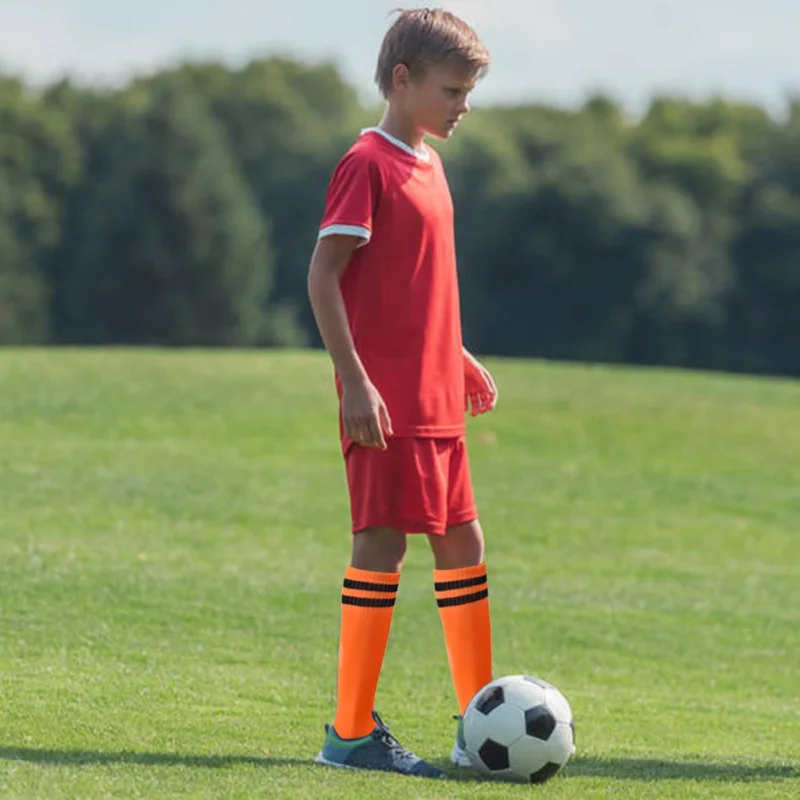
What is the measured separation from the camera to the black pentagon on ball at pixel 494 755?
16.4 ft

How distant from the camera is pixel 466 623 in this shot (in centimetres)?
A: 531

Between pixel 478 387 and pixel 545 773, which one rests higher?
pixel 478 387

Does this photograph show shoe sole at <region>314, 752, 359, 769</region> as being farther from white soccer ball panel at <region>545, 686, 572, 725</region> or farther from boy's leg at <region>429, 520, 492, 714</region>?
white soccer ball panel at <region>545, 686, 572, 725</region>

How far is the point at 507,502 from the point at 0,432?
4768 mm

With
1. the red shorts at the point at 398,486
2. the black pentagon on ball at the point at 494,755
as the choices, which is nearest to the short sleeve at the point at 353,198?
the red shorts at the point at 398,486

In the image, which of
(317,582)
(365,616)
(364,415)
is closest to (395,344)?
(364,415)

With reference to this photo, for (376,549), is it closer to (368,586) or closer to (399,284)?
(368,586)

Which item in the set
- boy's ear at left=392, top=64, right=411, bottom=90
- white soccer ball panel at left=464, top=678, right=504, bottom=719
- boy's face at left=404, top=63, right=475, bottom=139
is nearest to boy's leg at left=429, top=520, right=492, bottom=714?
white soccer ball panel at left=464, top=678, right=504, bottom=719

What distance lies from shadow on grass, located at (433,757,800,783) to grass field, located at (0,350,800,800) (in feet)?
0.06

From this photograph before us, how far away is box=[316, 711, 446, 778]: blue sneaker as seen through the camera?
16.5 feet

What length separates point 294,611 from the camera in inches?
358

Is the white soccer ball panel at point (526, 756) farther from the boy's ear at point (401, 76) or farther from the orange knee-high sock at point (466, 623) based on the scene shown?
the boy's ear at point (401, 76)

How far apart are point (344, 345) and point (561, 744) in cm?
139

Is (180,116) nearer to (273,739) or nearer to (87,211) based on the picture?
(87,211)
